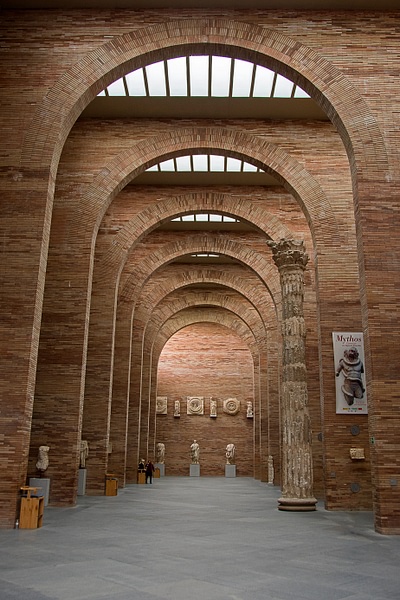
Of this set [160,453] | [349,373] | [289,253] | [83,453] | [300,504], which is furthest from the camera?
[160,453]

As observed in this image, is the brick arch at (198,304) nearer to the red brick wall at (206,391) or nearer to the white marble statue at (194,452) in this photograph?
the red brick wall at (206,391)

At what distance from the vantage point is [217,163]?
804 inches

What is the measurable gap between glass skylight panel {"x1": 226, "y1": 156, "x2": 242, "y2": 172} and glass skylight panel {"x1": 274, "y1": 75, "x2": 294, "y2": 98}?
12.5 feet

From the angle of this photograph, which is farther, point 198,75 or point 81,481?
point 81,481

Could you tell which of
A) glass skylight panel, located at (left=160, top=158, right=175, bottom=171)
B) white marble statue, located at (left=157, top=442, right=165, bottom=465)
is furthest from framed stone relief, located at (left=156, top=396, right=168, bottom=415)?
glass skylight panel, located at (left=160, top=158, right=175, bottom=171)

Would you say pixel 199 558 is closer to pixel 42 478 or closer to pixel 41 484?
pixel 41 484

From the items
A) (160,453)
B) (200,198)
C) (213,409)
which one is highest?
(200,198)

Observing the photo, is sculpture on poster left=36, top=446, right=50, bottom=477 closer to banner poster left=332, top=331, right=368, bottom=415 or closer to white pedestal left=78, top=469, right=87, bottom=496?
white pedestal left=78, top=469, right=87, bottom=496

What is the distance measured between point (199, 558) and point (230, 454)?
28.3 meters

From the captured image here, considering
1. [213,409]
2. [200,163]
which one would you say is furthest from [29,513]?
[213,409]

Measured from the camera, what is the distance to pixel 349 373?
15.3 meters

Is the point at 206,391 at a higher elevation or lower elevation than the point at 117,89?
lower

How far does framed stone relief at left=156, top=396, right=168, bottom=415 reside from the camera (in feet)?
122

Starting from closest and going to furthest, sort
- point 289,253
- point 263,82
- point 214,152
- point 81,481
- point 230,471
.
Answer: point 289,253 → point 263,82 → point 81,481 → point 214,152 → point 230,471
